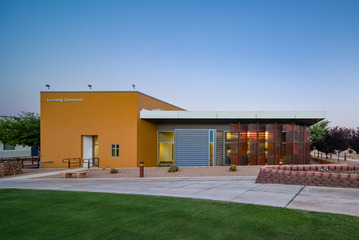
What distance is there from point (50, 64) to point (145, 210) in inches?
1172

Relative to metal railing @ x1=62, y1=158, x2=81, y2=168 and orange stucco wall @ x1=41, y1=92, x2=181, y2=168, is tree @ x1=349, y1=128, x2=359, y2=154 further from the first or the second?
metal railing @ x1=62, y1=158, x2=81, y2=168

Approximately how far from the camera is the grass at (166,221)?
16.4ft

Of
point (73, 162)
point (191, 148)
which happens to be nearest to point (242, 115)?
point (191, 148)

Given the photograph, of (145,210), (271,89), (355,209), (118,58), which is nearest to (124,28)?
(118,58)

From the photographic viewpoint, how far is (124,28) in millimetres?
26453

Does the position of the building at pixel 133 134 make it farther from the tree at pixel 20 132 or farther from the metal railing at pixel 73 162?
the tree at pixel 20 132

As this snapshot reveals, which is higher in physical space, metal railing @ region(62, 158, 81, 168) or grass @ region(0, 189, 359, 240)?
grass @ region(0, 189, 359, 240)

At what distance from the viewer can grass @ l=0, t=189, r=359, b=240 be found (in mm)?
5008

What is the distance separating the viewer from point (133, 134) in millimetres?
23016

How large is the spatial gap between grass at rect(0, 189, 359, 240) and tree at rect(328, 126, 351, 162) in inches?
961

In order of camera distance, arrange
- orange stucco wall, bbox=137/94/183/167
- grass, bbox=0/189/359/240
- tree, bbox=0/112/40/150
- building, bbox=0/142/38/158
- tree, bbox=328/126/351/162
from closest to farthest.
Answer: grass, bbox=0/189/359/240
orange stucco wall, bbox=137/94/183/167
tree, bbox=0/112/40/150
tree, bbox=328/126/351/162
building, bbox=0/142/38/158

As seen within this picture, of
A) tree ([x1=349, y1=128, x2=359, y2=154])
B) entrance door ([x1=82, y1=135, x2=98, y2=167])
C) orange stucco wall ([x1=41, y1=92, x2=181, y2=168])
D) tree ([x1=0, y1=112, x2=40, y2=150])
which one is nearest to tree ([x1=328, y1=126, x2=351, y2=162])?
tree ([x1=349, y1=128, x2=359, y2=154])

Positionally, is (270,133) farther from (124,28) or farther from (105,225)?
(105,225)

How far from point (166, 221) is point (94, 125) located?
19.3 meters
